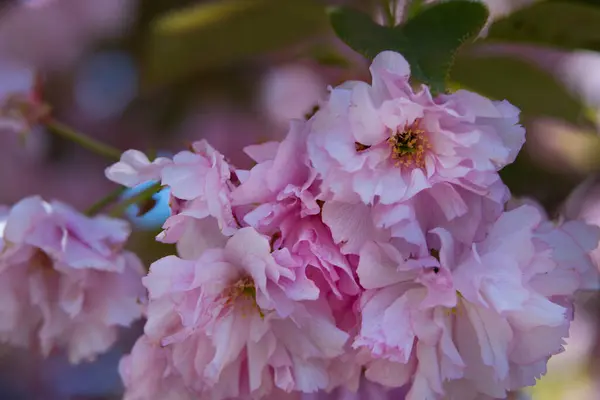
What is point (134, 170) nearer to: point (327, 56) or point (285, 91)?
point (327, 56)

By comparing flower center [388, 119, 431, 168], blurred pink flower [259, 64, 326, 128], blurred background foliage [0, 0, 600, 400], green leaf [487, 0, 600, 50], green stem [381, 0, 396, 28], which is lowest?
blurred pink flower [259, 64, 326, 128]

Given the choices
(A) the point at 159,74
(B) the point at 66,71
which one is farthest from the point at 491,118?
(B) the point at 66,71

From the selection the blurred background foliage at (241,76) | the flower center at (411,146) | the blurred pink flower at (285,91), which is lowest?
the blurred pink flower at (285,91)

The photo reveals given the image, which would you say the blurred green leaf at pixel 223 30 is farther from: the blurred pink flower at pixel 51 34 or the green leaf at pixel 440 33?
the blurred pink flower at pixel 51 34

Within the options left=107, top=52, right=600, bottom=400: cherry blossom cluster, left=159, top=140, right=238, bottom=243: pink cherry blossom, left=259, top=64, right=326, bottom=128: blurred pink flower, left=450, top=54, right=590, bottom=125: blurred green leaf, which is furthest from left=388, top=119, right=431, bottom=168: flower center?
left=259, top=64, right=326, bottom=128: blurred pink flower

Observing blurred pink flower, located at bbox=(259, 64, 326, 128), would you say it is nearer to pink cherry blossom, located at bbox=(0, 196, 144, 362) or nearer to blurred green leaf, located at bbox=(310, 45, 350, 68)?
blurred green leaf, located at bbox=(310, 45, 350, 68)

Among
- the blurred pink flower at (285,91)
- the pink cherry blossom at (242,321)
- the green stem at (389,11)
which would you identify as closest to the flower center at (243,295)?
the pink cherry blossom at (242,321)
